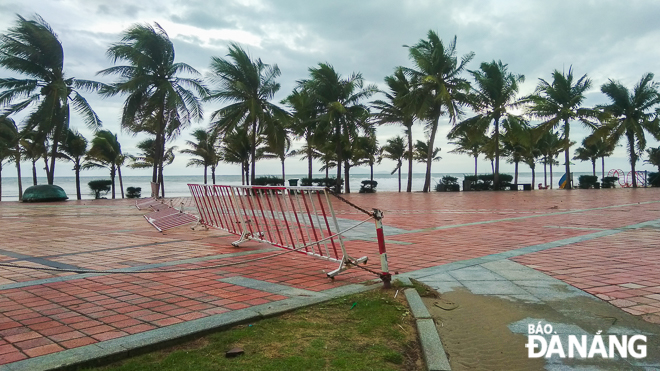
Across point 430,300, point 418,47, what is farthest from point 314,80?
point 430,300

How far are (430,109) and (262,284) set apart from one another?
1066 inches

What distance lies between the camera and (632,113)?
3388 centimetres

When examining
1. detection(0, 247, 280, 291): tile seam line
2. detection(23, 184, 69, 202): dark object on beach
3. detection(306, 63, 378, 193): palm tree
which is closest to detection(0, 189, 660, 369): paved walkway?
detection(0, 247, 280, 291): tile seam line

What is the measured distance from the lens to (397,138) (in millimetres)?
44281

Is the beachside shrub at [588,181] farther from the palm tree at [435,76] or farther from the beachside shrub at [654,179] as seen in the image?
the palm tree at [435,76]

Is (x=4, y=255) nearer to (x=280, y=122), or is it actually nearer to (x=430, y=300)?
(x=430, y=300)

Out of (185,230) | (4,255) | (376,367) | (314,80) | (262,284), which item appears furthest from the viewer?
(314,80)

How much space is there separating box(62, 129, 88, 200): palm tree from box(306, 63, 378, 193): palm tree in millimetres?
17019

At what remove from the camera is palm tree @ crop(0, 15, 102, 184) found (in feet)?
73.8

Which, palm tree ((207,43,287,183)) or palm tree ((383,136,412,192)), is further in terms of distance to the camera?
palm tree ((383,136,412,192))

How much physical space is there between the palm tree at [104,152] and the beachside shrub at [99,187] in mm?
3045

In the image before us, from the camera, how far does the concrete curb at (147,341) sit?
8.36ft

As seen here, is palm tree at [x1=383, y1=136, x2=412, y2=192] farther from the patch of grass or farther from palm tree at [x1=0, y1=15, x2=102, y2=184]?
the patch of grass

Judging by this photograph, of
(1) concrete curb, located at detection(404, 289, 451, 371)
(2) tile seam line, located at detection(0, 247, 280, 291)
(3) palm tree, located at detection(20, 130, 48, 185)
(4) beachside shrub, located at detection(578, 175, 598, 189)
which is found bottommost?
(1) concrete curb, located at detection(404, 289, 451, 371)
